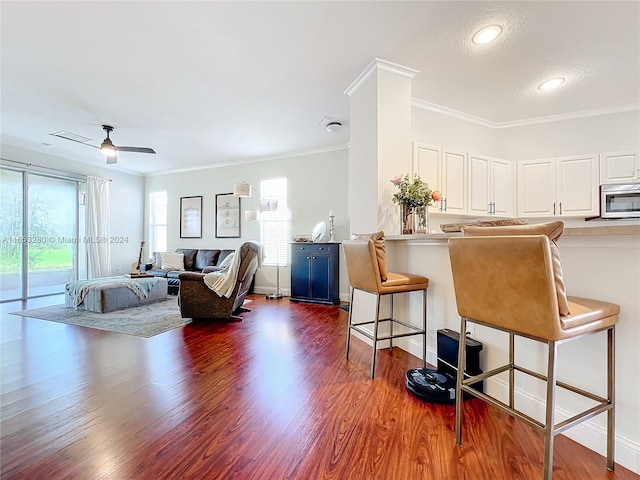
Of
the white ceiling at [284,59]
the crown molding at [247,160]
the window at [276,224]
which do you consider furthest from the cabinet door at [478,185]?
the window at [276,224]

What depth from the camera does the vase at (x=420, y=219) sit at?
8.77 ft

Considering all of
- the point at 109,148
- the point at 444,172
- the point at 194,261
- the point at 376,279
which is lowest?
the point at 194,261

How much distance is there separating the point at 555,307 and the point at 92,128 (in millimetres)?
5643

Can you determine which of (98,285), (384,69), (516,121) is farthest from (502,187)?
(98,285)

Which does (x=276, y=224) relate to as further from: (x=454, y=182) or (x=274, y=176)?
(x=454, y=182)

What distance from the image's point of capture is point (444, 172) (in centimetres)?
334

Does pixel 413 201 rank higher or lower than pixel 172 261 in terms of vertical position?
higher

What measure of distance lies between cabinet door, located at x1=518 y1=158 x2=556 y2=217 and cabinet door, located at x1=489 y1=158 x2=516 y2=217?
99 mm

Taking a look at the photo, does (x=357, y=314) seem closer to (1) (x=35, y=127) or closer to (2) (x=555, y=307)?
(2) (x=555, y=307)

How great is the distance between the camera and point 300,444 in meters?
1.40

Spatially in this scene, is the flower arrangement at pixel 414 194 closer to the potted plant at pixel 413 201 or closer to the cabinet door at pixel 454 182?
the potted plant at pixel 413 201

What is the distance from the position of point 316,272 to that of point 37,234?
5171mm

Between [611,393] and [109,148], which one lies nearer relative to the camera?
[611,393]

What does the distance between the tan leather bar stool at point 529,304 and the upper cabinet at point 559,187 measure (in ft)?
9.91
